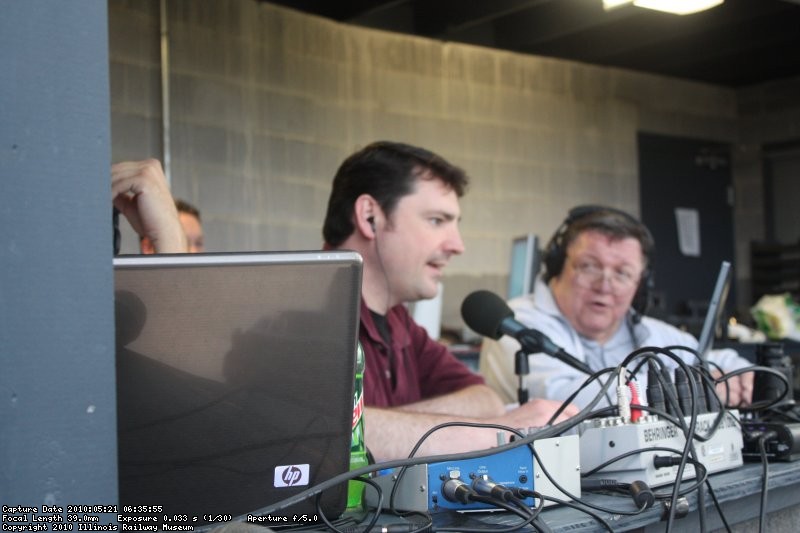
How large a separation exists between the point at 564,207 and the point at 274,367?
208 inches

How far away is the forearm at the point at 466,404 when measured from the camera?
2.02 meters

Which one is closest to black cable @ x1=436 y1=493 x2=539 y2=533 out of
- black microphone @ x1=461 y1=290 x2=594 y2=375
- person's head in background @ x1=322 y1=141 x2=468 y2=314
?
black microphone @ x1=461 y1=290 x2=594 y2=375

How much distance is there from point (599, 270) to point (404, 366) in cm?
69

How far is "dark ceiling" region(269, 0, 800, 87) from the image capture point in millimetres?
5324

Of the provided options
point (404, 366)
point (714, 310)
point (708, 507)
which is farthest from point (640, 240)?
point (708, 507)

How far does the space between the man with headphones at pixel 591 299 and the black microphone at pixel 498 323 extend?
2.25 feet

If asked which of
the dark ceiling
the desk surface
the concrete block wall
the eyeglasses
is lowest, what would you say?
the desk surface

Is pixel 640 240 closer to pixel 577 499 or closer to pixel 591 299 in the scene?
pixel 591 299

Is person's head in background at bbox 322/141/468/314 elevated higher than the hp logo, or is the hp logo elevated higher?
person's head in background at bbox 322/141/468/314

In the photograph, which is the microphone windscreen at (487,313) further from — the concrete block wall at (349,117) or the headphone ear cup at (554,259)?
the concrete block wall at (349,117)

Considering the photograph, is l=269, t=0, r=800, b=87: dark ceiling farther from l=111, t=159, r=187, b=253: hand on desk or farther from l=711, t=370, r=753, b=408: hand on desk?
l=111, t=159, r=187, b=253: hand on desk

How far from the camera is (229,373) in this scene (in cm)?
102

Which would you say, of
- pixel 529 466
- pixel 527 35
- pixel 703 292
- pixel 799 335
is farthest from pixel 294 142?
pixel 529 466

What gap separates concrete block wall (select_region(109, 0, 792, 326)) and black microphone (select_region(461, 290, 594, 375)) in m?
2.55
